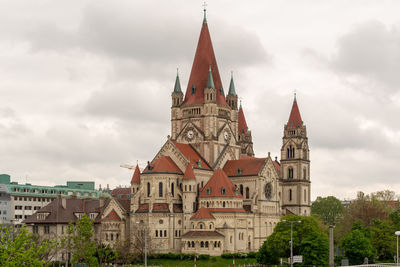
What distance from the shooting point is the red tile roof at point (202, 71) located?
154 m

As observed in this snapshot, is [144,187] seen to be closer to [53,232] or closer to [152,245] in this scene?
[152,245]

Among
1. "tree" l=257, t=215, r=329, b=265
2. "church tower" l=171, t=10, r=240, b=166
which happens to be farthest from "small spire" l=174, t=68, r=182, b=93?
"tree" l=257, t=215, r=329, b=265

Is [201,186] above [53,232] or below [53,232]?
above

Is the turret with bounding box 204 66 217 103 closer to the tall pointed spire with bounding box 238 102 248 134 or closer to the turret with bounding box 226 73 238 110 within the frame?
the turret with bounding box 226 73 238 110

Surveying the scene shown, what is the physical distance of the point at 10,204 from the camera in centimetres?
18412

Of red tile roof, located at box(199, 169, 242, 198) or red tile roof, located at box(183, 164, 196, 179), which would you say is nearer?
red tile roof, located at box(199, 169, 242, 198)

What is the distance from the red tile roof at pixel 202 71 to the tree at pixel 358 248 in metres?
50.2

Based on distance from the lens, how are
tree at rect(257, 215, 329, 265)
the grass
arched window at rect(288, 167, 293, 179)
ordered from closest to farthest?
tree at rect(257, 215, 329, 265) → the grass → arched window at rect(288, 167, 293, 179)

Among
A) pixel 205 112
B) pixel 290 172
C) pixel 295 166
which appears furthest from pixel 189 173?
pixel 290 172

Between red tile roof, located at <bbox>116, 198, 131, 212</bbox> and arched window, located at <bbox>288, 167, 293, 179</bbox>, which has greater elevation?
arched window, located at <bbox>288, 167, 293, 179</bbox>

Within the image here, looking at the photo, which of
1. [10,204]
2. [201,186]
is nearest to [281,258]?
[201,186]

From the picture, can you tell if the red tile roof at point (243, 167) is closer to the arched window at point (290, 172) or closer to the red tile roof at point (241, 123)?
the arched window at point (290, 172)

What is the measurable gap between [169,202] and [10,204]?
65.9 meters

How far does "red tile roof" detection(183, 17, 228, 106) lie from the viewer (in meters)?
154
